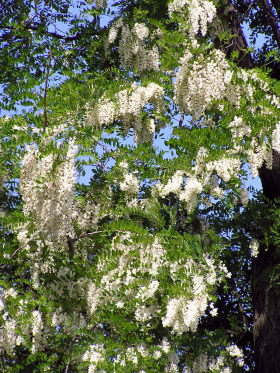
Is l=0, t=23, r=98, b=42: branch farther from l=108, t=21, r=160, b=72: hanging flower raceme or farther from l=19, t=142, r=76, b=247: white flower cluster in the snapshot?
l=19, t=142, r=76, b=247: white flower cluster

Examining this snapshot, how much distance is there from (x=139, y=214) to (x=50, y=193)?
4.89 ft

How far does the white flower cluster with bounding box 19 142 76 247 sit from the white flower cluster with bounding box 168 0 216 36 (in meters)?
2.67

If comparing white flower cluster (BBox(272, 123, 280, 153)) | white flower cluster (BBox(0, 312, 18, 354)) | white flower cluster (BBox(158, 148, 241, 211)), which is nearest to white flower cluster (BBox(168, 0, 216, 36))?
white flower cluster (BBox(272, 123, 280, 153))

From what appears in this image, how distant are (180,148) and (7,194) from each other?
2448 mm

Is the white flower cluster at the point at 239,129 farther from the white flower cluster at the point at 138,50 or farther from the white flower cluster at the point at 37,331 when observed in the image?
the white flower cluster at the point at 37,331

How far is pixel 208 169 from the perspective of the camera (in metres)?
5.65

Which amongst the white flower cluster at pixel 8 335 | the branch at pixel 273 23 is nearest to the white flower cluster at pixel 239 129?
the branch at pixel 273 23

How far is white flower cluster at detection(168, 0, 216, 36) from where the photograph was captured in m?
6.37

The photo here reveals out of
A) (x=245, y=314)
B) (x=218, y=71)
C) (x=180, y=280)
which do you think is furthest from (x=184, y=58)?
(x=245, y=314)

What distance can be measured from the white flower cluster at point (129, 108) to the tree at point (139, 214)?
1 centimetres

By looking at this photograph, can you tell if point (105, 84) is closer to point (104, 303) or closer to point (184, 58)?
point (184, 58)

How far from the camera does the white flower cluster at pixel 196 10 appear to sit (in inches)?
251

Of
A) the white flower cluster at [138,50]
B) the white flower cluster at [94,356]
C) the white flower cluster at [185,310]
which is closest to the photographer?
the white flower cluster at [185,310]

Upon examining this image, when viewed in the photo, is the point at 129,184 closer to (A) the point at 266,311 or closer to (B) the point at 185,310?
(B) the point at 185,310
